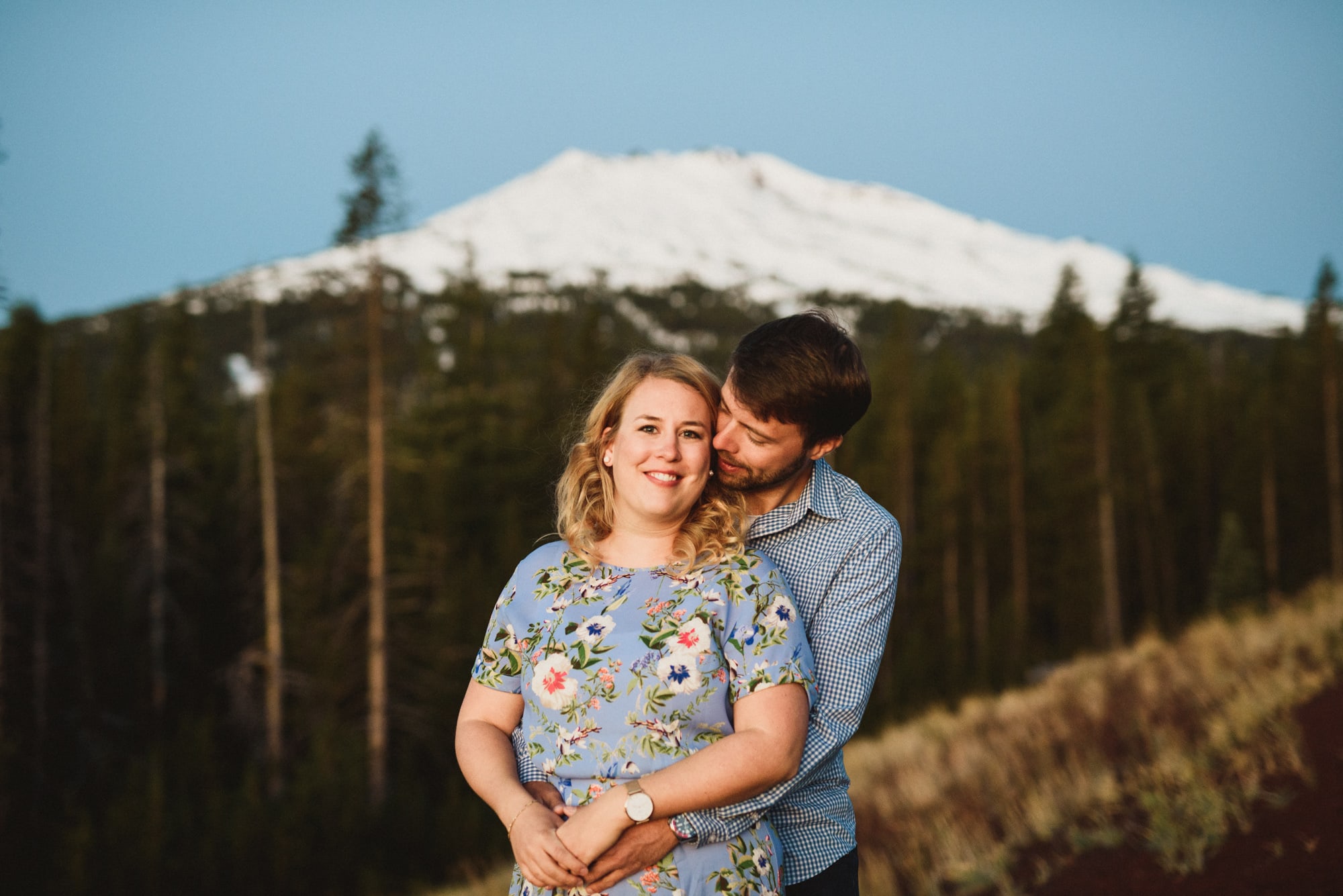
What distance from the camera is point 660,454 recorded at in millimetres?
2322

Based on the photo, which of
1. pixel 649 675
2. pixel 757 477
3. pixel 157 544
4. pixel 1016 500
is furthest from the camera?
pixel 1016 500

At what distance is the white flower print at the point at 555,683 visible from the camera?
7.09 ft

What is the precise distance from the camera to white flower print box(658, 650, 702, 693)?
2.09 meters

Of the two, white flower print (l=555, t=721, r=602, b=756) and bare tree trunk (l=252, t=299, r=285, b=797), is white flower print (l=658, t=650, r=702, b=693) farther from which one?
bare tree trunk (l=252, t=299, r=285, b=797)

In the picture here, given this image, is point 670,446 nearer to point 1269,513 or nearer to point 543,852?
point 543,852

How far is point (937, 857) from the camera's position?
6633 mm

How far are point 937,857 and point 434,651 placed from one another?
16.3 m

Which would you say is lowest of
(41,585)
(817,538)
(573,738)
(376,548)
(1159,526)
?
(1159,526)

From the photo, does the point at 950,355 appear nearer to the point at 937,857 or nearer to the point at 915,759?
the point at 915,759

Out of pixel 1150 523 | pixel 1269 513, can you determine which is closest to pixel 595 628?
pixel 1269 513

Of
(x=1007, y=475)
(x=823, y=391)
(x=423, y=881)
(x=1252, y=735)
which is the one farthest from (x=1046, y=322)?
(x=823, y=391)

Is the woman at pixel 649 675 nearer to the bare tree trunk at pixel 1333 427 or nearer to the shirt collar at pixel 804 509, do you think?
the shirt collar at pixel 804 509

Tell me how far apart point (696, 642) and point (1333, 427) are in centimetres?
3627

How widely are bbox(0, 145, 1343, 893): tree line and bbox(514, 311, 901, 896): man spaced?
74 cm
